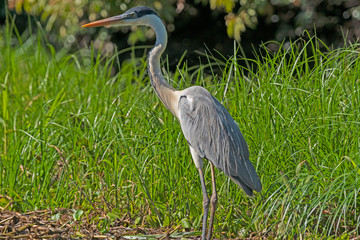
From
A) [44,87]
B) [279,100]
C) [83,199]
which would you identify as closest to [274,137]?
[279,100]

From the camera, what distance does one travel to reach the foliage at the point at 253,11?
617 centimetres

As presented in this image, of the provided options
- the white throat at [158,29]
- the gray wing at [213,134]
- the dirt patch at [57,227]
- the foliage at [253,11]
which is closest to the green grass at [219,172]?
the dirt patch at [57,227]

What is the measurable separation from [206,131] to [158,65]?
56 cm

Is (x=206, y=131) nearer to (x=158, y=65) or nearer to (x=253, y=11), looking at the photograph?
(x=158, y=65)

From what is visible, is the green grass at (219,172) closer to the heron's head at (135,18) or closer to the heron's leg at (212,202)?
the heron's leg at (212,202)

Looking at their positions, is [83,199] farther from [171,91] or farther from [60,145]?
[171,91]

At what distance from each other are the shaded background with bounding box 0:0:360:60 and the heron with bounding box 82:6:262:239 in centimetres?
143

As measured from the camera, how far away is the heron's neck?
4090 mm

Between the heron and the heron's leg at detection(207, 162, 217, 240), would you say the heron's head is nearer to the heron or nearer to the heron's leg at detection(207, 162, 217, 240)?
the heron

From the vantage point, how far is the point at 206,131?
394cm

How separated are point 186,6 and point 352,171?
3.99 meters

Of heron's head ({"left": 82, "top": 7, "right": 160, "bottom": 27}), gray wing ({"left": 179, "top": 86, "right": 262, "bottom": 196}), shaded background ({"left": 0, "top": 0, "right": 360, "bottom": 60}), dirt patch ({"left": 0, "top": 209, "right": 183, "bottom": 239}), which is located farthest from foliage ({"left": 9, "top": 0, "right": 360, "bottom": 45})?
dirt patch ({"left": 0, "top": 209, "right": 183, "bottom": 239})

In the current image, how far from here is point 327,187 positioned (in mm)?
3512

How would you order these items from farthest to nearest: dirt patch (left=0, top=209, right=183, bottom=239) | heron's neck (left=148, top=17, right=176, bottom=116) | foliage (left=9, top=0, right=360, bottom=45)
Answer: foliage (left=9, top=0, right=360, bottom=45), heron's neck (left=148, top=17, right=176, bottom=116), dirt patch (left=0, top=209, right=183, bottom=239)
